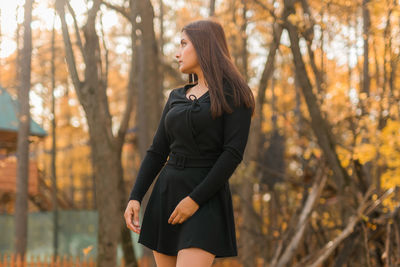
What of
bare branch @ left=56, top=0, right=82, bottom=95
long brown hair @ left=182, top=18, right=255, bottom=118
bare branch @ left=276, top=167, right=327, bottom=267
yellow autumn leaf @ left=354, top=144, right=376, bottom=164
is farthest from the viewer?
bare branch @ left=276, top=167, right=327, bottom=267

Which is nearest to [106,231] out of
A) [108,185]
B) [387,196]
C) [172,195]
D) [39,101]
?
[108,185]

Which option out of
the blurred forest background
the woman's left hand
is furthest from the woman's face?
the blurred forest background

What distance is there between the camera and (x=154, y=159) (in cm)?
332

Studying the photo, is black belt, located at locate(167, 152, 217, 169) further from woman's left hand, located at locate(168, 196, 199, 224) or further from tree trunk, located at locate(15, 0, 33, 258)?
tree trunk, located at locate(15, 0, 33, 258)

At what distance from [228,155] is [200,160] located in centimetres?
17

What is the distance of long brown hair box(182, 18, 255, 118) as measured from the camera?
2.97 meters

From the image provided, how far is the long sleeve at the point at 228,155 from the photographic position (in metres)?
2.86

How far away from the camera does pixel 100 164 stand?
699cm

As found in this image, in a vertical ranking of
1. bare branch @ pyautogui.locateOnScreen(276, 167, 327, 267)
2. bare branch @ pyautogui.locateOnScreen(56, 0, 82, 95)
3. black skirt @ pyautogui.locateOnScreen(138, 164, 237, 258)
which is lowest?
bare branch @ pyautogui.locateOnScreen(276, 167, 327, 267)

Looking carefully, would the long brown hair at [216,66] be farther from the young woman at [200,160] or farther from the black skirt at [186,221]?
the black skirt at [186,221]

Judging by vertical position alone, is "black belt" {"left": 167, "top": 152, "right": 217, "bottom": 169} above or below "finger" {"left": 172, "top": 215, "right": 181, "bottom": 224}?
above

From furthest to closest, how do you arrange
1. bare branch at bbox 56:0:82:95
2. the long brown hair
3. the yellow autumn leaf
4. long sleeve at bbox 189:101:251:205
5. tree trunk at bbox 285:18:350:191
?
the yellow autumn leaf
tree trunk at bbox 285:18:350:191
bare branch at bbox 56:0:82:95
the long brown hair
long sleeve at bbox 189:101:251:205

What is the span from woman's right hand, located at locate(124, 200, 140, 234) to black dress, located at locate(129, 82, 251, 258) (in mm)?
52

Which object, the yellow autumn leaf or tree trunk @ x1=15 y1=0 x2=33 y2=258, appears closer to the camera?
the yellow autumn leaf
